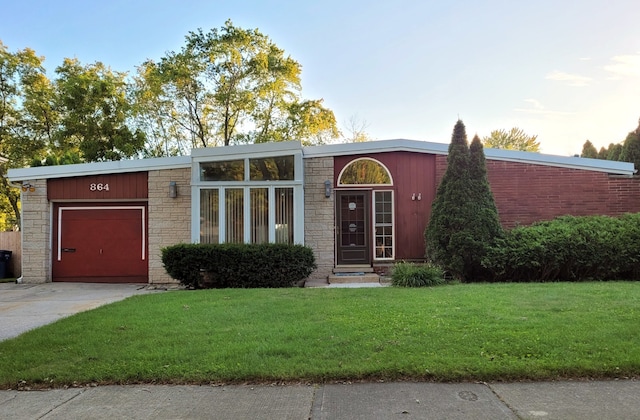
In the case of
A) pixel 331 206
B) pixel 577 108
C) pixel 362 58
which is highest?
pixel 362 58

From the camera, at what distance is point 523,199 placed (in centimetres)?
1173

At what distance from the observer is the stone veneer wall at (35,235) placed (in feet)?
39.5

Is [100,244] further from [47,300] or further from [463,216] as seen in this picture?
[463,216]

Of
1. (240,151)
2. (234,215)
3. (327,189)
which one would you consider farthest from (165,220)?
(327,189)

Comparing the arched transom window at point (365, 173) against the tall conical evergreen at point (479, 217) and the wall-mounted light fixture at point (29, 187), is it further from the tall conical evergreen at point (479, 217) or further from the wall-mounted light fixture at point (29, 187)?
the wall-mounted light fixture at point (29, 187)

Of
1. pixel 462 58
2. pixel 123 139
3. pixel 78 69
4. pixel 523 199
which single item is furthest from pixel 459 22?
pixel 78 69

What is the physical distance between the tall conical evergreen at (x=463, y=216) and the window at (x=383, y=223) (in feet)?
5.01

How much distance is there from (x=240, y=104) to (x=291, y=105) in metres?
3.15

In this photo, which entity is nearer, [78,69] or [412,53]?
[412,53]

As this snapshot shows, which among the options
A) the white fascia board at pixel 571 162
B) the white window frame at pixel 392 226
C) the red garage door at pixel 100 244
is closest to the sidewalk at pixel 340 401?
the white window frame at pixel 392 226

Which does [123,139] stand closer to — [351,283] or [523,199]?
[351,283]

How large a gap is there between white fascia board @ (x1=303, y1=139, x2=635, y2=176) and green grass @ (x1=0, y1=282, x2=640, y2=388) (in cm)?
510

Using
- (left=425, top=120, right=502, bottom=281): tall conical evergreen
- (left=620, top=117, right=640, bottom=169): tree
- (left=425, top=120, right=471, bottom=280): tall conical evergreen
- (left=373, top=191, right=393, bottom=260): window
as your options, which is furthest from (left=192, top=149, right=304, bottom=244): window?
(left=620, top=117, right=640, bottom=169): tree

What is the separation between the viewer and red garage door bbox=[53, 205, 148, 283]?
486 inches
